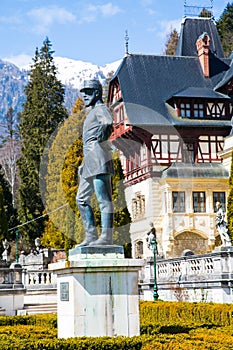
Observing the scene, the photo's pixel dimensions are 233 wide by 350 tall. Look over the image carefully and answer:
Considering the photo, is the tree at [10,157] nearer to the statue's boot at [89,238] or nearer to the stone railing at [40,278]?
the stone railing at [40,278]

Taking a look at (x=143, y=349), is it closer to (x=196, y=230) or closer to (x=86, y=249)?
(x=86, y=249)

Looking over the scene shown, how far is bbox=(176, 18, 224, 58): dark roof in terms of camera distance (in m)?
44.6

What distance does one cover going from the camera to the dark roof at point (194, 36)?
44.6 metres

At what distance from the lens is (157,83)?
40.2 metres

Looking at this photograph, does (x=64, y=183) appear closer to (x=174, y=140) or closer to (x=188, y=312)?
(x=174, y=140)

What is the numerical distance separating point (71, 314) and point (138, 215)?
29.1m

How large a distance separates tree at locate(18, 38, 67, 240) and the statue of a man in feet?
107

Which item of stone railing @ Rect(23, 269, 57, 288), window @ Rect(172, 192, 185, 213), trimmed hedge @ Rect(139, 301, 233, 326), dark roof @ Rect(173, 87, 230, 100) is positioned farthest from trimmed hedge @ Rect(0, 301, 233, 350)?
dark roof @ Rect(173, 87, 230, 100)

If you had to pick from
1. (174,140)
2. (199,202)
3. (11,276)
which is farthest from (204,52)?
(11,276)

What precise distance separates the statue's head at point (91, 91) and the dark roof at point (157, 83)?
1040 inches

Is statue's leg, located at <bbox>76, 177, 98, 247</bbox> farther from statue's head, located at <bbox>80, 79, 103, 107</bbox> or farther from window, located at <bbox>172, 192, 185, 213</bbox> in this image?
window, located at <bbox>172, 192, 185, 213</bbox>

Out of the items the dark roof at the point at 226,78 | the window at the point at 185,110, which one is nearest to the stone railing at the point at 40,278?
the window at the point at 185,110

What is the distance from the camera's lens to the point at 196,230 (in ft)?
116

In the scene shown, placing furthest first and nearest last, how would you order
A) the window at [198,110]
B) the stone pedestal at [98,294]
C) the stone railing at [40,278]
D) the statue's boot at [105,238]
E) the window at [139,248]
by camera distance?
the window at [198,110], the window at [139,248], the stone railing at [40,278], the statue's boot at [105,238], the stone pedestal at [98,294]
